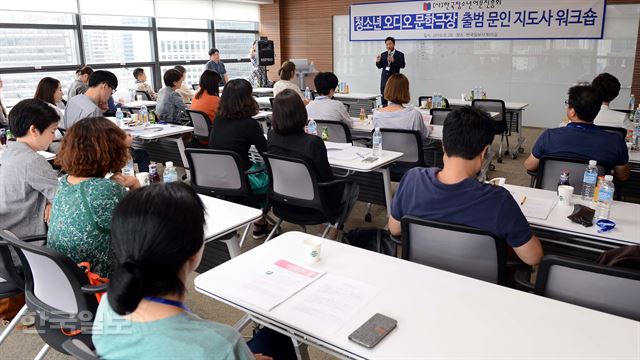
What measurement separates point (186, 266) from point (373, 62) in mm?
10744

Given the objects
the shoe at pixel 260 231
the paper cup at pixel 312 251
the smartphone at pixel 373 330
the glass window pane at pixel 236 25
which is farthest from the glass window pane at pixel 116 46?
the smartphone at pixel 373 330

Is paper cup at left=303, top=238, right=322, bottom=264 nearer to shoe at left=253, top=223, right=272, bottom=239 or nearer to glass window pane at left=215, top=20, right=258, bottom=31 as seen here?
shoe at left=253, top=223, right=272, bottom=239

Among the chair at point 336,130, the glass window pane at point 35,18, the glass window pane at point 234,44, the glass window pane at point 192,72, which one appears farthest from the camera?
the glass window pane at point 234,44

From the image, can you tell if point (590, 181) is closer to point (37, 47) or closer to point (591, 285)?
point (591, 285)

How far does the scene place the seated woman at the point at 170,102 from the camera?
6.09 metres

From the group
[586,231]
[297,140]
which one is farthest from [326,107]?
[586,231]

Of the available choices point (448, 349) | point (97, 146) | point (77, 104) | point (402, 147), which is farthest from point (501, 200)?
point (77, 104)

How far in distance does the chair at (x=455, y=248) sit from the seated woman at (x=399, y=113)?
2.58 metres

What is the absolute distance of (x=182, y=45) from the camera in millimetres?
11430

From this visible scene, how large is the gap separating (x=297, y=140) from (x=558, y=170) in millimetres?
1808

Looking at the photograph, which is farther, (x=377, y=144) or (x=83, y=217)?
(x=377, y=144)

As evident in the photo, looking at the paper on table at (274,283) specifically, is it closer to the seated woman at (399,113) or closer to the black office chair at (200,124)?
the seated woman at (399,113)

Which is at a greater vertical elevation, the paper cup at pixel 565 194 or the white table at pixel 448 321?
the paper cup at pixel 565 194

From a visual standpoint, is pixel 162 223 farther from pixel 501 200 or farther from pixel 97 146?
pixel 501 200
